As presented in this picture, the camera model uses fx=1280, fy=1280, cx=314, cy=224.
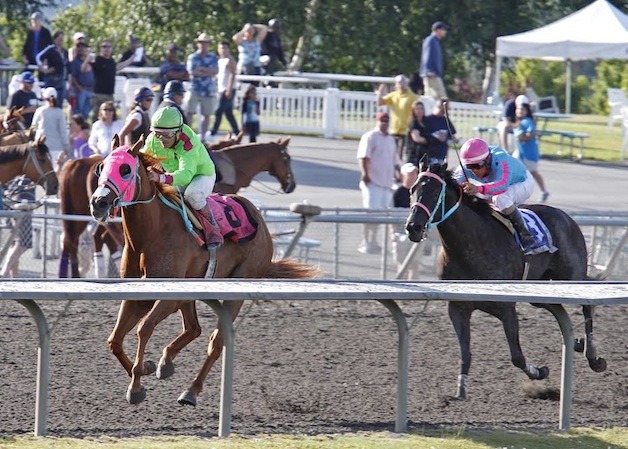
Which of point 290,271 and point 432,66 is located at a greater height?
point 432,66

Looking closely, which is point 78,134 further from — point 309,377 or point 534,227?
point 534,227

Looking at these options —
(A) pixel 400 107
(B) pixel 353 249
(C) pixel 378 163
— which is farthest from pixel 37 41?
(B) pixel 353 249

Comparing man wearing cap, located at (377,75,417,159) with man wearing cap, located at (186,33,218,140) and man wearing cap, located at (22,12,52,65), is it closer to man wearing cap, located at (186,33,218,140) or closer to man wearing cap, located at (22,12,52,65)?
man wearing cap, located at (186,33,218,140)

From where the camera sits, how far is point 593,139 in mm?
27359

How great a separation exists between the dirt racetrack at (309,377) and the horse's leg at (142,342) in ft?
A: 0.41

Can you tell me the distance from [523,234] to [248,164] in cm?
501

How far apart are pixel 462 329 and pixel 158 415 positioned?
85.1 inches

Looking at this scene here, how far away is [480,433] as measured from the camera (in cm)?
706

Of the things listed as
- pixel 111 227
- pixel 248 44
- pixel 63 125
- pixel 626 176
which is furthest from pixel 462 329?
pixel 248 44

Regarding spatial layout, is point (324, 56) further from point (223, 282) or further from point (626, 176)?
point (223, 282)

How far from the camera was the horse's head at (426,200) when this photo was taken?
8531mm

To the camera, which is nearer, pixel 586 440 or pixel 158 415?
pixel 586 440

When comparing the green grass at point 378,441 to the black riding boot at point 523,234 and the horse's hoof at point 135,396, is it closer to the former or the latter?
the horse's hoof at point 135,396

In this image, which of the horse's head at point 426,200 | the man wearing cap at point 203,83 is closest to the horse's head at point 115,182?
the horse's head at point 426,200
